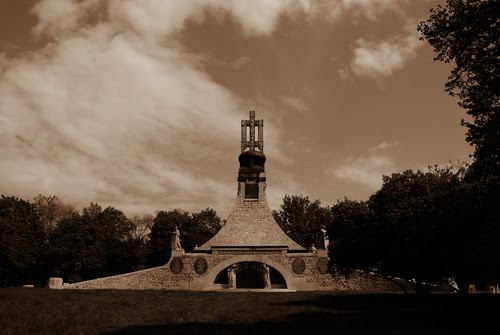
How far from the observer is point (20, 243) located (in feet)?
149

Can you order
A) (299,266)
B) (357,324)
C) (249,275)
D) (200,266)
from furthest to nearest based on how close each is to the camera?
(249,275), (200,266), (299,266), (357,324)

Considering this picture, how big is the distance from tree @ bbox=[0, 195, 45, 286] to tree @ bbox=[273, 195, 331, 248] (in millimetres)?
38596

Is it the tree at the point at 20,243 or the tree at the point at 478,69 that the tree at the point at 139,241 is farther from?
the tree at the point at 478,69

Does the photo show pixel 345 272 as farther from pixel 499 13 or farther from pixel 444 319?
pixel 499 13

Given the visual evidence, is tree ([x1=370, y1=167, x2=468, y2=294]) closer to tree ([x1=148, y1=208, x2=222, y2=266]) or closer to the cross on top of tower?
the cross on top of tower

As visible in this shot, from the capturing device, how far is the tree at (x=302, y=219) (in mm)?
68438

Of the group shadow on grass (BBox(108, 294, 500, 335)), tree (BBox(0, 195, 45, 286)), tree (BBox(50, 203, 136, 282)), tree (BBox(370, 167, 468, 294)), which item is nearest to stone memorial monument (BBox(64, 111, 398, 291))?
tree (BBox(370, 167, 468, 294))

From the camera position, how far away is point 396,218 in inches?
908

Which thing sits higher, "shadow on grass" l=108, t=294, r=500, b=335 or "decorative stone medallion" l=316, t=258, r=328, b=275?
"decorative stone medallion" l=316, t=258, r=328, b=275

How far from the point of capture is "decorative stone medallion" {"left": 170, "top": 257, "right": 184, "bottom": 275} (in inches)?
1508

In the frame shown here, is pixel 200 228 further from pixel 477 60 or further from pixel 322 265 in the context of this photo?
pixel 477 60

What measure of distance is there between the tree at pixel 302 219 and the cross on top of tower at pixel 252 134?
929 inches

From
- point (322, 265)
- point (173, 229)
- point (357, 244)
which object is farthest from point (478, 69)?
point (173, 229)

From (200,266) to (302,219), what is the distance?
34.9 meters
